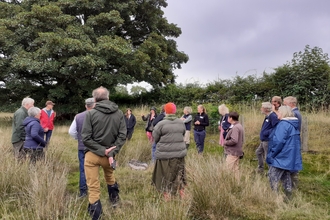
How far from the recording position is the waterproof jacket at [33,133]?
17.9ft

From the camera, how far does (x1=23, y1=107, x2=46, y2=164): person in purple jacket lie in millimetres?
5461

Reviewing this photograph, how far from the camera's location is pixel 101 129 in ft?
13.4

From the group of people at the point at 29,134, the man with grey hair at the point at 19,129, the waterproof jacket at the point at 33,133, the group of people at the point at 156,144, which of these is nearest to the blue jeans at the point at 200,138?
the group of people at the point at 156,144

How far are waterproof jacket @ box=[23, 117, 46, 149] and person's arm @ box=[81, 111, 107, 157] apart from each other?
1886 millimetres

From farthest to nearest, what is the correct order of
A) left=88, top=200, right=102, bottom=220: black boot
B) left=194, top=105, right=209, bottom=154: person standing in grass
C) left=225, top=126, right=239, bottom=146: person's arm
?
1. left=194, top=105, right=209, bottom=154: person standing in grass
2. left=225, top=126, right=239, bottom=146: person's arm
3. left=88, top=200, right=102, bottom=220: black boot

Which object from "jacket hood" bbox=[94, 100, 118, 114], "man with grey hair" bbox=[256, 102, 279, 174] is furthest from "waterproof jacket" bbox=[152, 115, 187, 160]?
"man with grey hair" bbox=[256, 102, 279, 174]

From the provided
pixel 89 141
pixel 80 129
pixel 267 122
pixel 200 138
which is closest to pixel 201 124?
pixel 200 138

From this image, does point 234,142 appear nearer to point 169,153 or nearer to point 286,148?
point 286,148

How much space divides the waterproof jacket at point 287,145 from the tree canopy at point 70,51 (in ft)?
36.4

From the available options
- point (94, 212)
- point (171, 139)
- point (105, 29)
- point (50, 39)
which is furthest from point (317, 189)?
point (105, 29)

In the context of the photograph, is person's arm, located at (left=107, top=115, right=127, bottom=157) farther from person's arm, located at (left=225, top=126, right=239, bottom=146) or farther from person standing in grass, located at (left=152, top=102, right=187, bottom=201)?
person's arm, located at (left=225, top=126, right=239, bottom=146)

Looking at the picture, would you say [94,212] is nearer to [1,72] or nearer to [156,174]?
[156,174]

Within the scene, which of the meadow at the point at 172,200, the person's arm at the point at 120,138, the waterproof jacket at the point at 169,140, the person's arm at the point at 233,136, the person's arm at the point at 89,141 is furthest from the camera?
the person's arm at the point at 233,136

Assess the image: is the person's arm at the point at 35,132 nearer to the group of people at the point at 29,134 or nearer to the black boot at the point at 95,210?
the group of people at the point at 29,134
